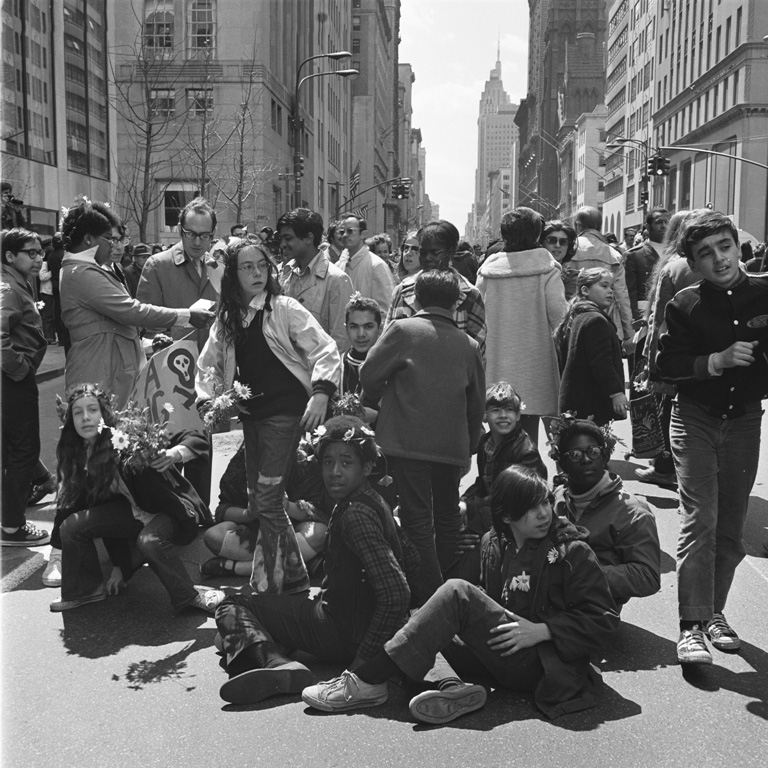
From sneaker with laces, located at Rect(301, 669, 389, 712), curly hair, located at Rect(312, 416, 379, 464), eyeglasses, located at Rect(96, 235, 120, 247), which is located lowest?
sneaker with laces, located at Rect(301, 669, 389, 712)

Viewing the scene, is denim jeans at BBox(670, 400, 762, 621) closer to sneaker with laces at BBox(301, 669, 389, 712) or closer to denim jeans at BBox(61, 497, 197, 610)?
sneaker with laces at BBox(301, 669, 389, 712)

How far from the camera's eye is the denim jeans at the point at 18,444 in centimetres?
706

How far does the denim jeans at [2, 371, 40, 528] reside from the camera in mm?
7062

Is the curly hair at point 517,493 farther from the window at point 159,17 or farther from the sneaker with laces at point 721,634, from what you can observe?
the window at point 159,17

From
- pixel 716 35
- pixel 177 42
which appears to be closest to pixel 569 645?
pixel 177 42

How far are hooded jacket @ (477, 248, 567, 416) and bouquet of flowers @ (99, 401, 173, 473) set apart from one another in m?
2.46

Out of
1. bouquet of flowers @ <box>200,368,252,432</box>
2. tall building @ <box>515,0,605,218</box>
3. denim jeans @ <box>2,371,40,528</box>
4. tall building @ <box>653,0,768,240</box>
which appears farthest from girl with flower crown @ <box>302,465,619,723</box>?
tall building @ <box>515,0,605,218</box>

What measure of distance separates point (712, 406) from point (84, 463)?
3.37 metres

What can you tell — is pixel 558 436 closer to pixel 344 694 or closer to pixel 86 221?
pixel 344 694

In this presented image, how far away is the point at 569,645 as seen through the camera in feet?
14.1

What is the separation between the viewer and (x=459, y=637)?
4383 mm

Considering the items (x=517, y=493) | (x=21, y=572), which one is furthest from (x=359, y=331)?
(x=517, y=493)

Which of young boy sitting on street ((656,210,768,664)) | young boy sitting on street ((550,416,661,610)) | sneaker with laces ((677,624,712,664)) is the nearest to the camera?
sneaker with laces ((677,624,712,664))

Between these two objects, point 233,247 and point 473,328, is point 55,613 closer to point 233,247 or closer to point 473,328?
point 233,247
